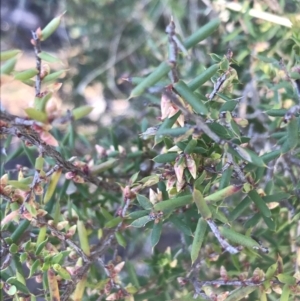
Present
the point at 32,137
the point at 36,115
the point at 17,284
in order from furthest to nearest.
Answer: the point at 17,284 → the point at 32,137 → the point at 36,115

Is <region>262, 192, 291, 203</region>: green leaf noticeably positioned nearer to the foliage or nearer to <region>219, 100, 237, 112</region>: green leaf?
the foliage

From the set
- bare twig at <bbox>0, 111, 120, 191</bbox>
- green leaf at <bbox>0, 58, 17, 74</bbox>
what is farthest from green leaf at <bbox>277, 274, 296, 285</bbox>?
green leaf at <bbox>0, 58, 17, 74</bbox>

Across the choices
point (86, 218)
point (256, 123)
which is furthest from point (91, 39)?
point (86, 218)

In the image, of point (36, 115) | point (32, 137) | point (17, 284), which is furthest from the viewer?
point (17, 284)

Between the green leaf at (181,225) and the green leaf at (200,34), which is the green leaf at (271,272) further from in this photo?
the green leaf at (200,34)

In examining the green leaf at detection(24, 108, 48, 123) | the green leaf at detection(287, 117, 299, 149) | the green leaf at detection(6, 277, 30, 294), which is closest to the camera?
the green leaf at detection(24, 108, 48, 123)

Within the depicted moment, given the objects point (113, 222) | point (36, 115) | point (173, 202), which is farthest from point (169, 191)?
point (36, 115)

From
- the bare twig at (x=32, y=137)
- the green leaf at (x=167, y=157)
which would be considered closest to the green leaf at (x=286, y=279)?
the green leaf at (x=167, y=157)

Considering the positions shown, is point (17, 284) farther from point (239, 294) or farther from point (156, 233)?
point (239, 294)
